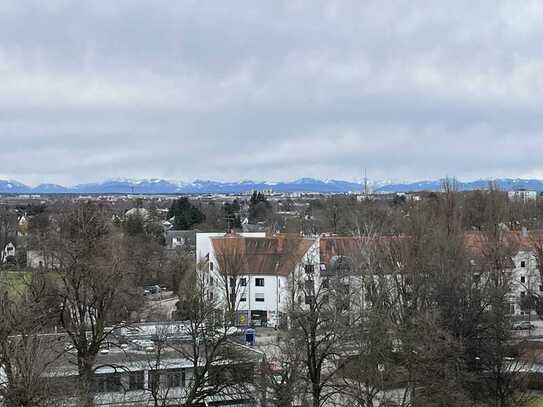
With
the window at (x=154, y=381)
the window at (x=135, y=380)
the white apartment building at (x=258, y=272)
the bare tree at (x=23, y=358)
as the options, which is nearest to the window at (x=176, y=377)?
the window at (x=135, y=380)

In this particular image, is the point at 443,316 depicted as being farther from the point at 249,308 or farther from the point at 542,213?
the point at 542,213

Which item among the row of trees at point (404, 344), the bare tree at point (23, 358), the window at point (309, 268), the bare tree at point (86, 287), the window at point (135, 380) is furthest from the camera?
the window at point (309, 268)

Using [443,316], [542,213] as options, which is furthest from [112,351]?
[542,213]

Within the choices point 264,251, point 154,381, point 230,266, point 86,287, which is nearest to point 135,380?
point 154,381

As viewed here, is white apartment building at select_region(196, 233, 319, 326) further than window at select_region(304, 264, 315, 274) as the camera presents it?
Yes

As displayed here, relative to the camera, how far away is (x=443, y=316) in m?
26.3

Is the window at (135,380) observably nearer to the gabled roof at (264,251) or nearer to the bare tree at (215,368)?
the bare tree at (215,368)

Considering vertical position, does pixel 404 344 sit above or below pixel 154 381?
above

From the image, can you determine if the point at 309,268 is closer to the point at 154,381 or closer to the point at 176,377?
the point at 176,377

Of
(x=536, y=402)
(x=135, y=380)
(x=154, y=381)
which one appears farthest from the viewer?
(x=536, y=402)

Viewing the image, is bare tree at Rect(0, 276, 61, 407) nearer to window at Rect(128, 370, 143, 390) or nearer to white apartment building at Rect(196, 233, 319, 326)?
window at Rect(128, 370, 143, 390)

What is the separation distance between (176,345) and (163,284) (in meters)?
33.2

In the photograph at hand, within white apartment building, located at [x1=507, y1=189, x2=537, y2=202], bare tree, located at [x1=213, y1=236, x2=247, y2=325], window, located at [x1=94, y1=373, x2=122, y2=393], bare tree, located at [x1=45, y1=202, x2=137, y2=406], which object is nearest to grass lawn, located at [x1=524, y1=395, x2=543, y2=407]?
window, located at [x1=94, y1=373, x2=122, y2=393]

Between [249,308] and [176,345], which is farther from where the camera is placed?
[249,308]
